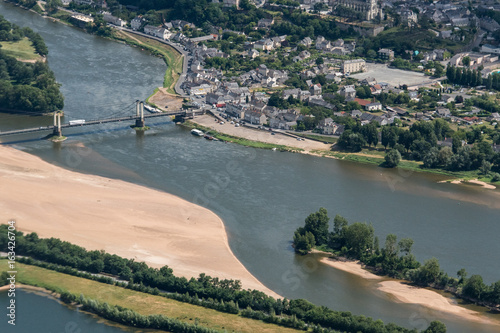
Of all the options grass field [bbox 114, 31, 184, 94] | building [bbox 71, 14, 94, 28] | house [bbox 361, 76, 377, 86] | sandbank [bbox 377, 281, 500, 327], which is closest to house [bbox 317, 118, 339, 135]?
house [bbox 361, 76, 377, 86]

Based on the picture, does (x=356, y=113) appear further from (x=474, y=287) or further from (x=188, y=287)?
(x=188, y=287)

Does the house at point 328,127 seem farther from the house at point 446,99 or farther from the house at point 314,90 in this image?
the house at point 446,99

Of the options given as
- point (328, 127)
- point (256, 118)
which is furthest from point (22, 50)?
point (328, 127)

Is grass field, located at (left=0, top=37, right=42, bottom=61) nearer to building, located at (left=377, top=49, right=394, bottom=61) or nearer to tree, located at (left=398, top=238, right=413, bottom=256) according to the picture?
building, located at (left=377, top=49, right=394, bottom=61)

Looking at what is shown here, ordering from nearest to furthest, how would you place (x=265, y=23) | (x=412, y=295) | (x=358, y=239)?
(x=412, y=295)
(x=358, y=239)
(x=265, y=23)

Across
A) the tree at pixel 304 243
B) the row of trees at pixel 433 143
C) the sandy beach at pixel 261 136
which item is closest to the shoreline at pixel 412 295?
the tree at pixel 304 243

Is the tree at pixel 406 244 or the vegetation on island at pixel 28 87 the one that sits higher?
the vegetation on island at pixel 28 87
